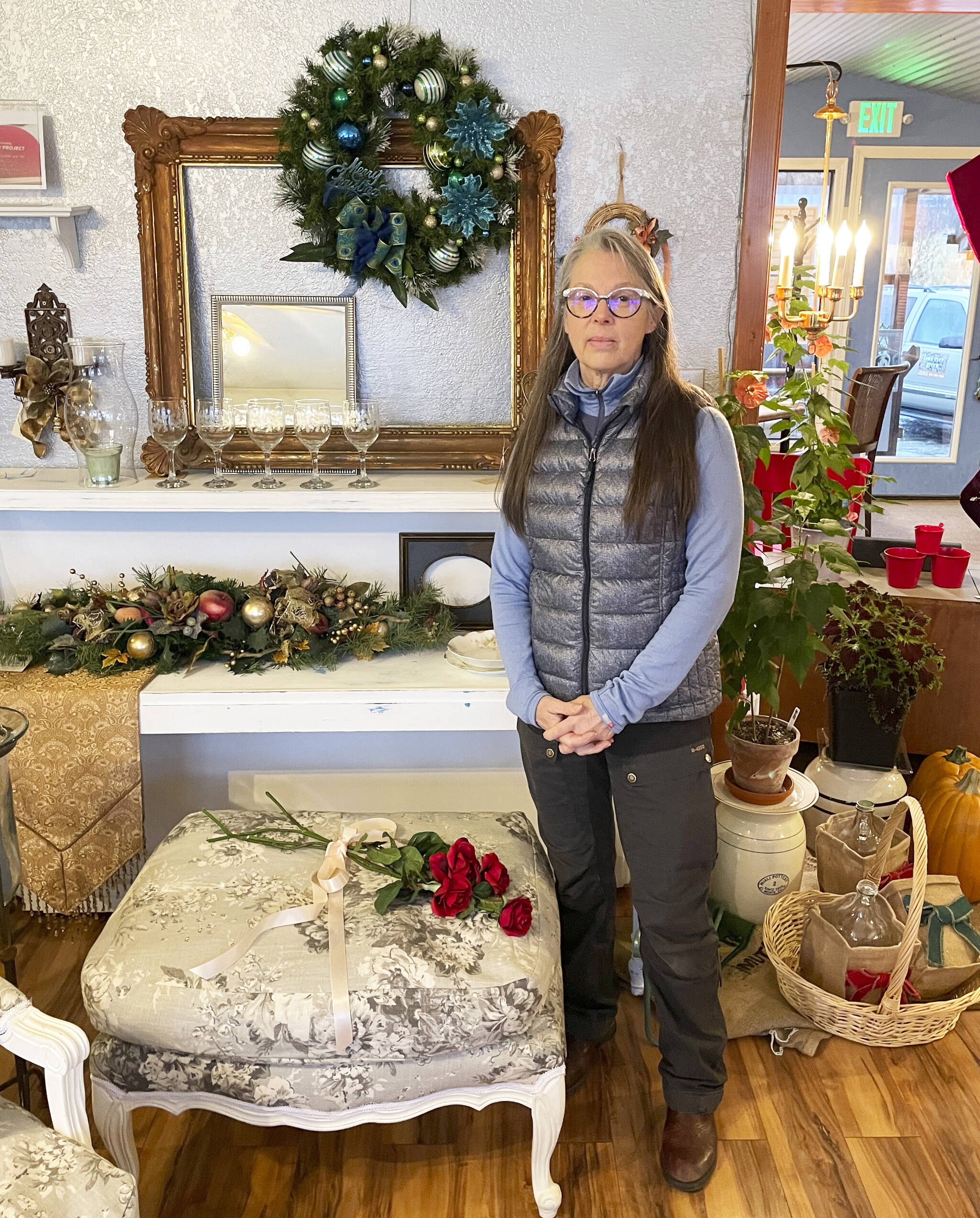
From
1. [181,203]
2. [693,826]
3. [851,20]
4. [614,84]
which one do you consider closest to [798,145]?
[851,20]

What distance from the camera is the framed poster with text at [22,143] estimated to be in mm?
2455

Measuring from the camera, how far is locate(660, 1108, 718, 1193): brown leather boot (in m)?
1.86

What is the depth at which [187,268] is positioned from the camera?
2549 millimetres

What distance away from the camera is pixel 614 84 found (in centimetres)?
248

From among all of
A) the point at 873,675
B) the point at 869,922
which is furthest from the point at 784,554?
the point at 869,922

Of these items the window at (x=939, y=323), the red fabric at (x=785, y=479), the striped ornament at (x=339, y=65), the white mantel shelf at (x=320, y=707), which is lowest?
the white mantel shelf at (x=320, y=707)

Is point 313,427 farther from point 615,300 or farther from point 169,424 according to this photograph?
point 615,300

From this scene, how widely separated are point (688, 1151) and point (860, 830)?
0.86 m

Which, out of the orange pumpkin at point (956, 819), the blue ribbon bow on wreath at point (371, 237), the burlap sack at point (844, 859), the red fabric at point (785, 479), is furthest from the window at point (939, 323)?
the blue ribbon bow on wreath at point (371, 237)

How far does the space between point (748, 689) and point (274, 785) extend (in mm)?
1289

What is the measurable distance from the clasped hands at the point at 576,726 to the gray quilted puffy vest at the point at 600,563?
5cm

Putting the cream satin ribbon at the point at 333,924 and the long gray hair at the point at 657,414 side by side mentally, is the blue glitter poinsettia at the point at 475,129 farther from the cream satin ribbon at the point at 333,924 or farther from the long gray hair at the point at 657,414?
the cream satin ribbon at the point at 333,924

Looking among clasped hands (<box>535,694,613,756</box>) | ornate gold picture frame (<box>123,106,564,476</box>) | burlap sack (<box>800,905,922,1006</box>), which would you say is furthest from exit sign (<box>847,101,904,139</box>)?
clasped hands (<box>535,694,613,756</box>)

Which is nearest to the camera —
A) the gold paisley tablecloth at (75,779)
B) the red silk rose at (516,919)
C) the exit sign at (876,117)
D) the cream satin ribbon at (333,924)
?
the cream satin ribbon at (333,924)
